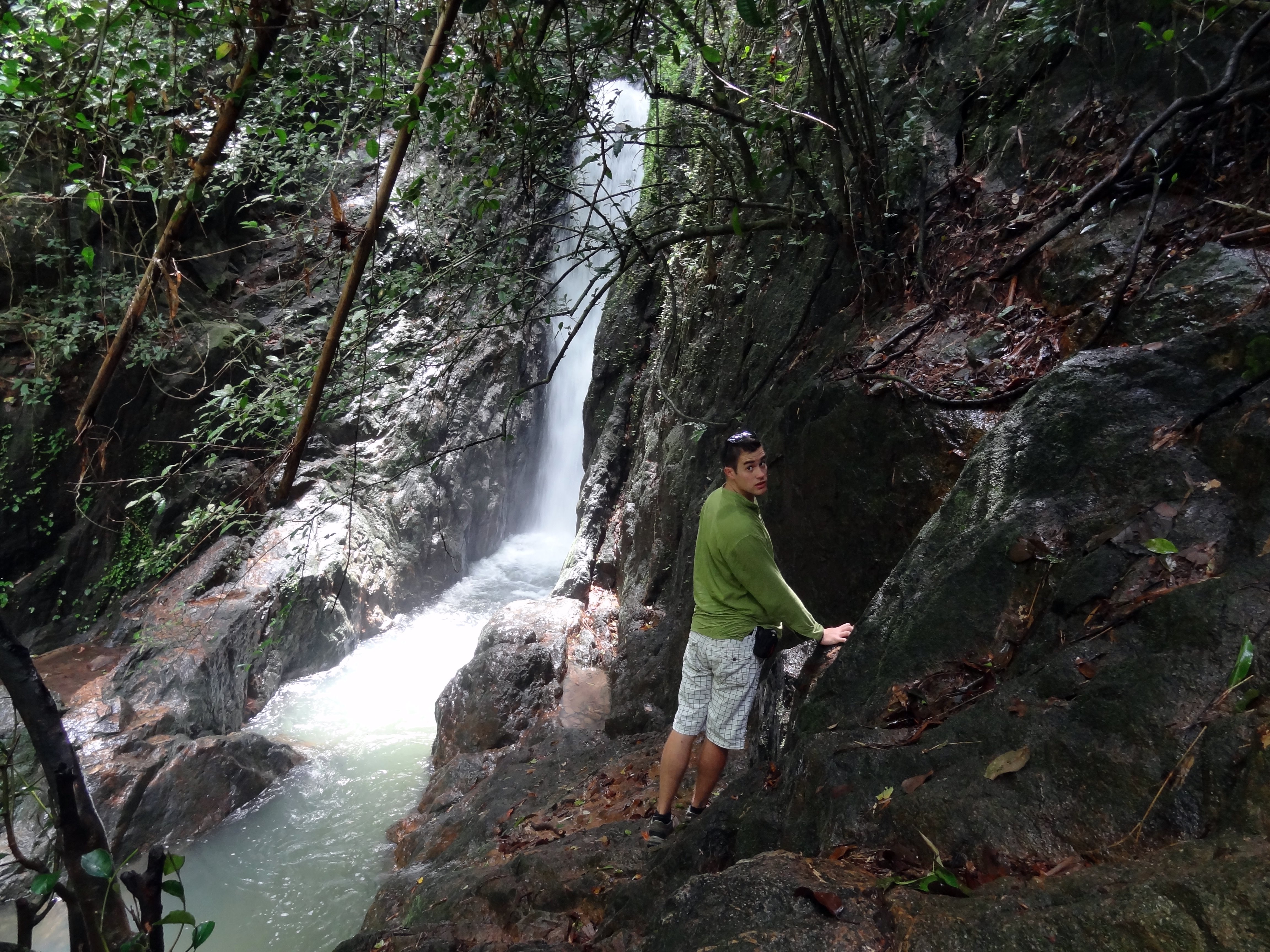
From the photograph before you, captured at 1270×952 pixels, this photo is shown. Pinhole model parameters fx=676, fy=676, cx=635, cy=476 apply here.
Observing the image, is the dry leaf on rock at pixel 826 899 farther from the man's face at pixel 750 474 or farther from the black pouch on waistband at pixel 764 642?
the man's face at pixel 750 474

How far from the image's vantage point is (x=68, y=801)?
1.61 m

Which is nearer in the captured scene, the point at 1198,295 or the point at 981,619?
→ the point at 981,619

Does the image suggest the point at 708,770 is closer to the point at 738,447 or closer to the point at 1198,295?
the point at 738,447

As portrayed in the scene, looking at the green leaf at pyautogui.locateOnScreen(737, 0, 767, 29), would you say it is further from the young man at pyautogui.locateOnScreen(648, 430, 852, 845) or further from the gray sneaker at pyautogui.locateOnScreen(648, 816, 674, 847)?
the gray sneaker at pyautogui.locateOnScreen(648, 816, 674, 847)

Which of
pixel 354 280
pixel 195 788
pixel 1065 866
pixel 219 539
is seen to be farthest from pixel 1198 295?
pixel 219 539

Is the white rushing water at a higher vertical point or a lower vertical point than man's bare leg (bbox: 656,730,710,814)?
lower

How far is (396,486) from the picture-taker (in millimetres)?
11898

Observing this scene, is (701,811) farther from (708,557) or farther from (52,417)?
(52,417)

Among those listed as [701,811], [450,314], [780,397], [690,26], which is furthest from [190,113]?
[701,811]

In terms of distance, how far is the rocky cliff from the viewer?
1.41 meters

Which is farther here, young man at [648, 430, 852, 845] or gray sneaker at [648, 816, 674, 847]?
gray sneaker at [648, 816, 674, 847]

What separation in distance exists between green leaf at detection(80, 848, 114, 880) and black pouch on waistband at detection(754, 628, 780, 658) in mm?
2367

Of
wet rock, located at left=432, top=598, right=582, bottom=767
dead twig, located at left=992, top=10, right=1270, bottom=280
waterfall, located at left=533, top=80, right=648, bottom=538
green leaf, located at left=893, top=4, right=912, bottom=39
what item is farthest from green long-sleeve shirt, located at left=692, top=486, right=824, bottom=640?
waterfall, located at left=533, top=80, right=648, bottom=538

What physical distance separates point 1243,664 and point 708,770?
7.32 feet
